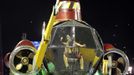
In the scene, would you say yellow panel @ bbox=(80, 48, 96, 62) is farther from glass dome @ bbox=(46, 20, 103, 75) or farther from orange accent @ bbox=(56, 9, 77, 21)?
orange accent @ bbox=(56, 9, 77, 21)

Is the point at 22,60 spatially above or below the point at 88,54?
below

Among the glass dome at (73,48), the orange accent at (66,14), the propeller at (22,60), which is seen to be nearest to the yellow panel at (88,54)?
the glass dome at (73,48)

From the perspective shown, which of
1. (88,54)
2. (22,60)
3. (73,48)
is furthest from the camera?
(22,60)

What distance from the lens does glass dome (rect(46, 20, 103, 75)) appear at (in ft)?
18.4

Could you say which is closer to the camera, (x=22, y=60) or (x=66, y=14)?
(x=22, y=60)

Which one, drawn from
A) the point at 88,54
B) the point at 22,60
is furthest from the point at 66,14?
the point at 88,54

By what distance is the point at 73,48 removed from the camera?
5664mm

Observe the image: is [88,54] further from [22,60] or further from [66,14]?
[66,14]

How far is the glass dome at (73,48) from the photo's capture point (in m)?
5.62

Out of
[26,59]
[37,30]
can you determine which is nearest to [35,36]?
[37,30]

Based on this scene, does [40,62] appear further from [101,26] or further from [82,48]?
[101,26]

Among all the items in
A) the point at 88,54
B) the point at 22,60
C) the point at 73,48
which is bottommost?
the point at 22,60

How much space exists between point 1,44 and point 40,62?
29.8ft

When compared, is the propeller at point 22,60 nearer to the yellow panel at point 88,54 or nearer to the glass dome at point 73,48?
the glass dome at point 73,48
